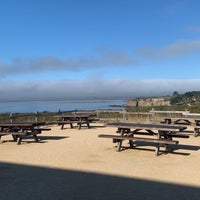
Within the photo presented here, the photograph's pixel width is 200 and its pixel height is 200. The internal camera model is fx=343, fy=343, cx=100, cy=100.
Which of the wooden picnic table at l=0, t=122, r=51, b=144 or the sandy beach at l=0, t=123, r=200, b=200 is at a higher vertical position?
the wooden picnic table at l=0, t=122, r=51, b=144

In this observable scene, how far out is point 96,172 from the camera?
281 inches

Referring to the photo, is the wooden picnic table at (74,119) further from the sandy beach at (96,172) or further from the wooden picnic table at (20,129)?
the sandy beach at (96,172)

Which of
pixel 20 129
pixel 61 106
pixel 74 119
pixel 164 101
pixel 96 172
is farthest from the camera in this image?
pixel 61 106

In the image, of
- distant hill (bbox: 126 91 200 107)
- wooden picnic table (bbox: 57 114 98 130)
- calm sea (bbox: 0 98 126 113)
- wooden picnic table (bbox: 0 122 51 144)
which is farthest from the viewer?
calm sea (bbox: 0 98 126 113)

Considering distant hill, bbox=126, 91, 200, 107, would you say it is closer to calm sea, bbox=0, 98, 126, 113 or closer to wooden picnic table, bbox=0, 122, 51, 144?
calm sea, bbox=0, 98, 126, 113

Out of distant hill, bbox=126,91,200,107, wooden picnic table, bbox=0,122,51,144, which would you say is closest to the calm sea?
distant hill, bbox=126,91,200,107

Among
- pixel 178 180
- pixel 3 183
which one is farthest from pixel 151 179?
pixel 3 183

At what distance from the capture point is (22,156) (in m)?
Answer: 9.15

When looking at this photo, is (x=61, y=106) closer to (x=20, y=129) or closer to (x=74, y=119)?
(x=74, y=119)

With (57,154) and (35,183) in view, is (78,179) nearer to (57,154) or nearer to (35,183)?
(35,183)

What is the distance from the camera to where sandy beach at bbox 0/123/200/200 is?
5.62 metres

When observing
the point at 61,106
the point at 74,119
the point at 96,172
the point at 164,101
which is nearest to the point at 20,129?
the point at 74,119

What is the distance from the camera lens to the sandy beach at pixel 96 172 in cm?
562

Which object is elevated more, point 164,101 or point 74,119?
point 164,101
